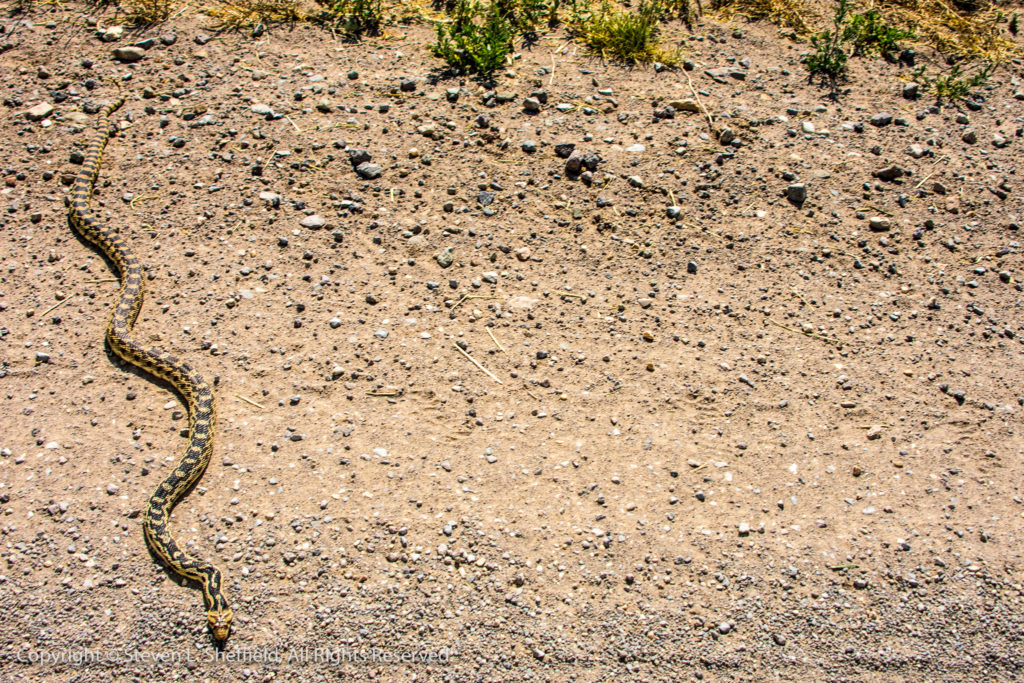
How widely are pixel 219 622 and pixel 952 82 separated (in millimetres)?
9978

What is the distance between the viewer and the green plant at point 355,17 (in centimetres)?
883

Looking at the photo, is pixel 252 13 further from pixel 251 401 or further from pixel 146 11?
pixel 251 401

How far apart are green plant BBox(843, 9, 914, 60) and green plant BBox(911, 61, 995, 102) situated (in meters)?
0.51

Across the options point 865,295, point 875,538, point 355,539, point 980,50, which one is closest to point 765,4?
point 980,50

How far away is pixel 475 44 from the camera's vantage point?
8.27m

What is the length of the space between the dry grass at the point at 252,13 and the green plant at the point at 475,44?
203cm

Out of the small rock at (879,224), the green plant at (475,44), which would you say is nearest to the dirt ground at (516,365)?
the small rock at (879,224)

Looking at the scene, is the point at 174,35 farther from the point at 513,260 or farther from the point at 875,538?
the point at 875,538

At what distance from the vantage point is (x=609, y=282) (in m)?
6.57

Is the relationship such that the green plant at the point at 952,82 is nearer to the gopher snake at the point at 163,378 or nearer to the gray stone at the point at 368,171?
the gray stone at the point at 368,171

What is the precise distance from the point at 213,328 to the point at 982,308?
731cm

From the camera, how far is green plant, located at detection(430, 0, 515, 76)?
8211 mm

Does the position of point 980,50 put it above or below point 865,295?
above

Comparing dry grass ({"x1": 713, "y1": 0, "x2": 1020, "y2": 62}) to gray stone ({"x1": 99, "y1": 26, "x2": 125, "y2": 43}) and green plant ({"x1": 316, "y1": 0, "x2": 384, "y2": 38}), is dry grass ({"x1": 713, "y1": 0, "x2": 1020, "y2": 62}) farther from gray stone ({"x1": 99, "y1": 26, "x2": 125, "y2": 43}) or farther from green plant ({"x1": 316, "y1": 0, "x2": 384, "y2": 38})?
gray stone ({"x1": 99, "y1": 26, "x2": 125, "y2": 43})
